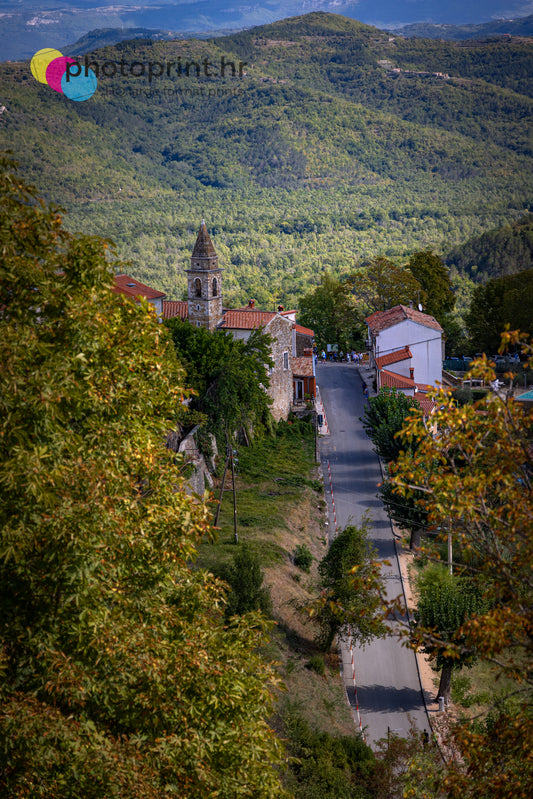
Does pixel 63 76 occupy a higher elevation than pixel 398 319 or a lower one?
higher

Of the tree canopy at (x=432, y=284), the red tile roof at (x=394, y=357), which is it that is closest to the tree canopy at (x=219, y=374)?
the red tile roof at (x=394, y=357)

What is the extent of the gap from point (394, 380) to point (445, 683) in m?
22.0

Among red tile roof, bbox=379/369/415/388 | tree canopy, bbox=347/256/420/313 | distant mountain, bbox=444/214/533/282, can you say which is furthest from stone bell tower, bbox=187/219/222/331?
distant mountain, bbox=444/214/533/282

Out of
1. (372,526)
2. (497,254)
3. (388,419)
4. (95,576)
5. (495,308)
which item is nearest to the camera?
(95,576)

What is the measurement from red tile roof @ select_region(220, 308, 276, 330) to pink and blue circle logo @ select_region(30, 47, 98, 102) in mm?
102808

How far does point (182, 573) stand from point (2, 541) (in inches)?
86.8

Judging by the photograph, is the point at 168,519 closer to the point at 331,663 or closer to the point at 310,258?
the point at 331,663

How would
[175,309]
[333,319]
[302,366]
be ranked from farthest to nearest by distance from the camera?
[333,319] → [302,366] → [175,309]

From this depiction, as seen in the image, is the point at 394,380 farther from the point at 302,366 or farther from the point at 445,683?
the point at 445,683

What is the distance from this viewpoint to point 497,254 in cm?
10125

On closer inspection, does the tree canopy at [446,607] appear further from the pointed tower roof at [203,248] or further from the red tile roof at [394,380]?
the pointed tower roof at [203,248]

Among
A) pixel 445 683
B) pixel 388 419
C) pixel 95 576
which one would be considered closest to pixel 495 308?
pixel 388 419

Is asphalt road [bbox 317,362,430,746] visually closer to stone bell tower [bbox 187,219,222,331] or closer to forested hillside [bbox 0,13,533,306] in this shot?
stone bell tower [bbox 187,219,222,331]

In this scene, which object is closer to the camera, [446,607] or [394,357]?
[446,607]
